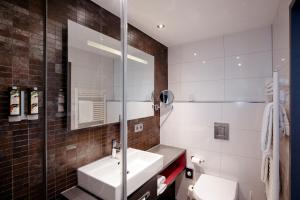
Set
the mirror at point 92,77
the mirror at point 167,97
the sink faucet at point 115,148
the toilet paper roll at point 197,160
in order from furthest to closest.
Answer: the mirror at point 167,97, the toilet paper roll at point 197,160, the sink faucet at point 115,148, the mirror at point 92,77

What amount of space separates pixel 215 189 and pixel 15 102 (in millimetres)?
1938

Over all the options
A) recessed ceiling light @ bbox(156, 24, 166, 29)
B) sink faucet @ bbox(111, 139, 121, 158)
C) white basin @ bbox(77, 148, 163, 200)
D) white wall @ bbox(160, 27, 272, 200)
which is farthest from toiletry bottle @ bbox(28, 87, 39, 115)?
white wall @ bbox(160, 27, 272, 200)

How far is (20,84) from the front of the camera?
38.2 inches

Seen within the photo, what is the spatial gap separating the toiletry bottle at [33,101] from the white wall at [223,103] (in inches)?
66.9

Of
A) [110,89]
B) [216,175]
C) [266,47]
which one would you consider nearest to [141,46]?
[110,89]

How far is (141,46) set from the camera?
1933 mm

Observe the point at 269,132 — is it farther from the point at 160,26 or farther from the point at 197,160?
the point at 160,26

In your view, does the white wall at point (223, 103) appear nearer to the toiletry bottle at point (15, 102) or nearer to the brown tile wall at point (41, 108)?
the brown tile wall at point (41, 108)

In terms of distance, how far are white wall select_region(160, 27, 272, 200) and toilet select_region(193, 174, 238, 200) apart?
146 millimetres

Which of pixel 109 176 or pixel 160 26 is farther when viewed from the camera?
pixel 160 26

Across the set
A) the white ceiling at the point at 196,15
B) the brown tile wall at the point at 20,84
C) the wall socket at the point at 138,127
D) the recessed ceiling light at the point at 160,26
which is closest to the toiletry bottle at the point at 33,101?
the brown tile wall at the point at 20,84

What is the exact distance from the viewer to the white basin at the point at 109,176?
1.11 meters

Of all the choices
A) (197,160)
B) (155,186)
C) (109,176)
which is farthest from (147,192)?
(197,160)

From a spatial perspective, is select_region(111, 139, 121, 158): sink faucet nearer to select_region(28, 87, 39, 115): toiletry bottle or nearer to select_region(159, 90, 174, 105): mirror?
select_region(28, 87, 39, 115): toiletry bottle
